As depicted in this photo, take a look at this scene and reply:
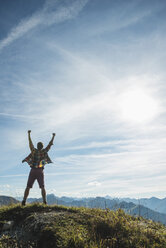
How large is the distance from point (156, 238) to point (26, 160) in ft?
24.1

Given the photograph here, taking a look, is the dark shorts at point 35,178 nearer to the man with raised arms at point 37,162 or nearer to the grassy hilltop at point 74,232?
the man with raised arms at point 37,162

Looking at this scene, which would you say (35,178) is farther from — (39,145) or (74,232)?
(74,232)

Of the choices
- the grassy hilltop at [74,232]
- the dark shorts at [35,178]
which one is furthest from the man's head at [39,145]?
the grassy hilltop at [74,232]

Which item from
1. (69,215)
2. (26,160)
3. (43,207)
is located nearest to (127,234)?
(69,215)

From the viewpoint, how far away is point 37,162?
35.4ft

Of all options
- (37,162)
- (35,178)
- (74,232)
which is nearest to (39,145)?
(37,162)

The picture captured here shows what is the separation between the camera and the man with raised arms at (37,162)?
34.0 feet

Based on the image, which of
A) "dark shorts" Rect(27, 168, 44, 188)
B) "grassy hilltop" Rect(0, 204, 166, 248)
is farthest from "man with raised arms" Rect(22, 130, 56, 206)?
"grassy hilltop" Rect(0, 204, 166, 248)

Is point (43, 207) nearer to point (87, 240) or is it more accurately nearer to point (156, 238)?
point (87, 240)

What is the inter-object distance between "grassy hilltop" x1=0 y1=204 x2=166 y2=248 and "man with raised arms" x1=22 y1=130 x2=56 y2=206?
189cm

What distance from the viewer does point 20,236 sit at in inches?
281

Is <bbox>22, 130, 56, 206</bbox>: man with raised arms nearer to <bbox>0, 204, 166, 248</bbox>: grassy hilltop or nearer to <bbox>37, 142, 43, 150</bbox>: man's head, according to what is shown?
<bbox>37, 142, 43, 150</bbox>: man's head

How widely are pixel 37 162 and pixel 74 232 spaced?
17.0 ft

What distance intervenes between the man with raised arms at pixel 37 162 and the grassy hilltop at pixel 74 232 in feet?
6.20
